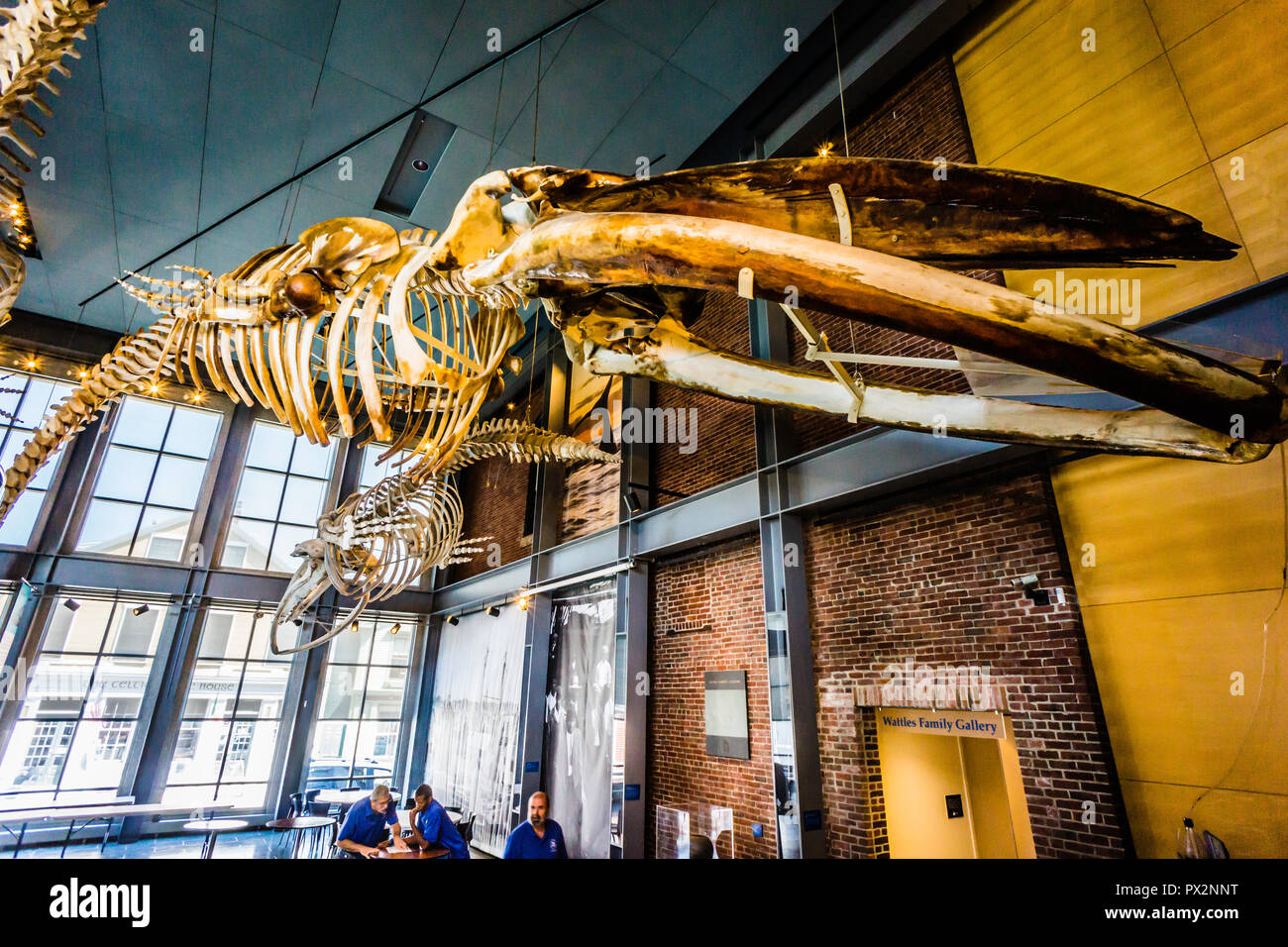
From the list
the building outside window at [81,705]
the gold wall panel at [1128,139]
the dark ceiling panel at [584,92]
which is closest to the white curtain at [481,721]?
the building outside window at [81,705]

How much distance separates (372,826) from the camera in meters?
5.86

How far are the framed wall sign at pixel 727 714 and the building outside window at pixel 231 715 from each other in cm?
969

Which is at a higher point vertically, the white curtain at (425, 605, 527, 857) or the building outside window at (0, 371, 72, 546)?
the building outside window at (0, 371, 72, 546)

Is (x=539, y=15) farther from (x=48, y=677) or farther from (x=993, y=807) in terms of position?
(x=48, y=677)

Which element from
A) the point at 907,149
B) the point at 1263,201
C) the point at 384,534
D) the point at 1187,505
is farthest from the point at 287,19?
the point at 1187,505

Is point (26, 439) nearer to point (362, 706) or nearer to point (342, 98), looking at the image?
point (362, 706)

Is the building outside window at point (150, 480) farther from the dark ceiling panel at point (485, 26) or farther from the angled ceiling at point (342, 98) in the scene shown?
the dark ceiling panel at point (485, 26)

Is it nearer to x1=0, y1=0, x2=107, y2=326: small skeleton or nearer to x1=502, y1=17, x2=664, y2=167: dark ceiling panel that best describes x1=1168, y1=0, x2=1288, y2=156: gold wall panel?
x1=502, y1=17, x2=664, y2=167: dark ceiling panel

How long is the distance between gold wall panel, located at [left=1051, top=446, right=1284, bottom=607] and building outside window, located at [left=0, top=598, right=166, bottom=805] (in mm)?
14159

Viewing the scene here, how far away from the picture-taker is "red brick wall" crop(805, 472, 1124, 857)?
13.4ft

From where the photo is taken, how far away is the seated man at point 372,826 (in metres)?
5.71

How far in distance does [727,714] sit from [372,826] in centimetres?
361

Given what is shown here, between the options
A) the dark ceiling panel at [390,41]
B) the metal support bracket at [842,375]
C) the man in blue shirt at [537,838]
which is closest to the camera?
the metal support bracket at [842,375]

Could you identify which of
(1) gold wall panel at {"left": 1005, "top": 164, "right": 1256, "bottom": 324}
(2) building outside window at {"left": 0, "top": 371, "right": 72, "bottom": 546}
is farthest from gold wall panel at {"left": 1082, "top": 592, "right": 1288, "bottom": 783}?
(2) building outside window at {"left": 0, "top": 371, "right": 72, "bottom": 546}
